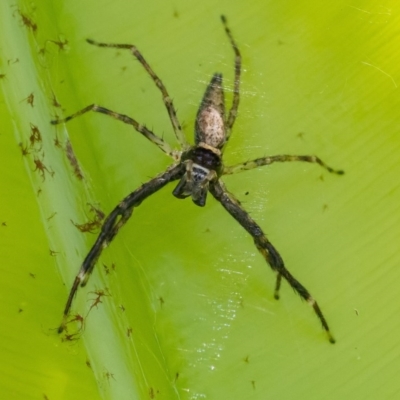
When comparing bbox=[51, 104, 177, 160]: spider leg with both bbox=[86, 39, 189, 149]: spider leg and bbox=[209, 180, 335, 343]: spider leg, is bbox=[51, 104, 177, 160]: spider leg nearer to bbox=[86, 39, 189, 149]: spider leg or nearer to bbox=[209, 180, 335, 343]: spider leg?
bbox=[86, 39, 189, 149]: spider leg

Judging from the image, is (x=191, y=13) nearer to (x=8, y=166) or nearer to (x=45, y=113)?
(x=45, y=113)

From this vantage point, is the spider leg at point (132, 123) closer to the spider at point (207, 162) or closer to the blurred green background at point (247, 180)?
the spider at point (207, 162)

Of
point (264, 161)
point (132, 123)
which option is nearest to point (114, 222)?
point (132, 123)

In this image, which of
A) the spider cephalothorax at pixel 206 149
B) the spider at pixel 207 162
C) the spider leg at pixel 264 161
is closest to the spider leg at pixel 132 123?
the spider at pixel 207 162

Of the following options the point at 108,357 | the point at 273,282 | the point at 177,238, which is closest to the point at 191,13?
the point at 177,238

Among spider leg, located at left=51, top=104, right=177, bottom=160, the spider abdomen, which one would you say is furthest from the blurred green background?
the spider abdomen
